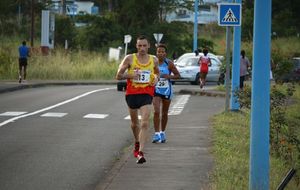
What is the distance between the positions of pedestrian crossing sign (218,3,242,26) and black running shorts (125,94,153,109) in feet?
24.0

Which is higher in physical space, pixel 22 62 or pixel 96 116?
pixel 22 62

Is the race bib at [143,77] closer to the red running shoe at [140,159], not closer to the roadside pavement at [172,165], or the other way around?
the red running shoe at [140,159]

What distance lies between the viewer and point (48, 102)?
78.0ft

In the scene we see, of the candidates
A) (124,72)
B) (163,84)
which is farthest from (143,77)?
(163,84)

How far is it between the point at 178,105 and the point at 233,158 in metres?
12.7

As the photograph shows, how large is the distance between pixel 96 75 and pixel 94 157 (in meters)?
32.1

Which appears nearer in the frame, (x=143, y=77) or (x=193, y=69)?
(x=143, y=77)

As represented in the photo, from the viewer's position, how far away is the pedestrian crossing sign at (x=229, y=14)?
59.0ft

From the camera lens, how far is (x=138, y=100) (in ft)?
36.4

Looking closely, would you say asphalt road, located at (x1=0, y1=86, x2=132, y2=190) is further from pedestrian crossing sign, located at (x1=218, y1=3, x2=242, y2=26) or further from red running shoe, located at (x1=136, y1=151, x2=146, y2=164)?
pedestrian crossing sign, located at (x1=218, y1=3, x2=242, y2=26)

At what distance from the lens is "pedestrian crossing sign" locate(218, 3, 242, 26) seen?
59.0ft

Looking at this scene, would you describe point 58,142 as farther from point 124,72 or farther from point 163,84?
point 124,72

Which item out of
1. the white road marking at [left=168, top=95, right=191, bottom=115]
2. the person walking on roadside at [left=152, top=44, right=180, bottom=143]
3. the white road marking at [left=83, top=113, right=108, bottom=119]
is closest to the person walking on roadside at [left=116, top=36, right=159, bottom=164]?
the person walking on roadside at [left=152, top=44, right=180, bottom=143]

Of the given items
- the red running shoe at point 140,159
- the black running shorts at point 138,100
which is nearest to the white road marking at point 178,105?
the black running shorts at point 138,100
